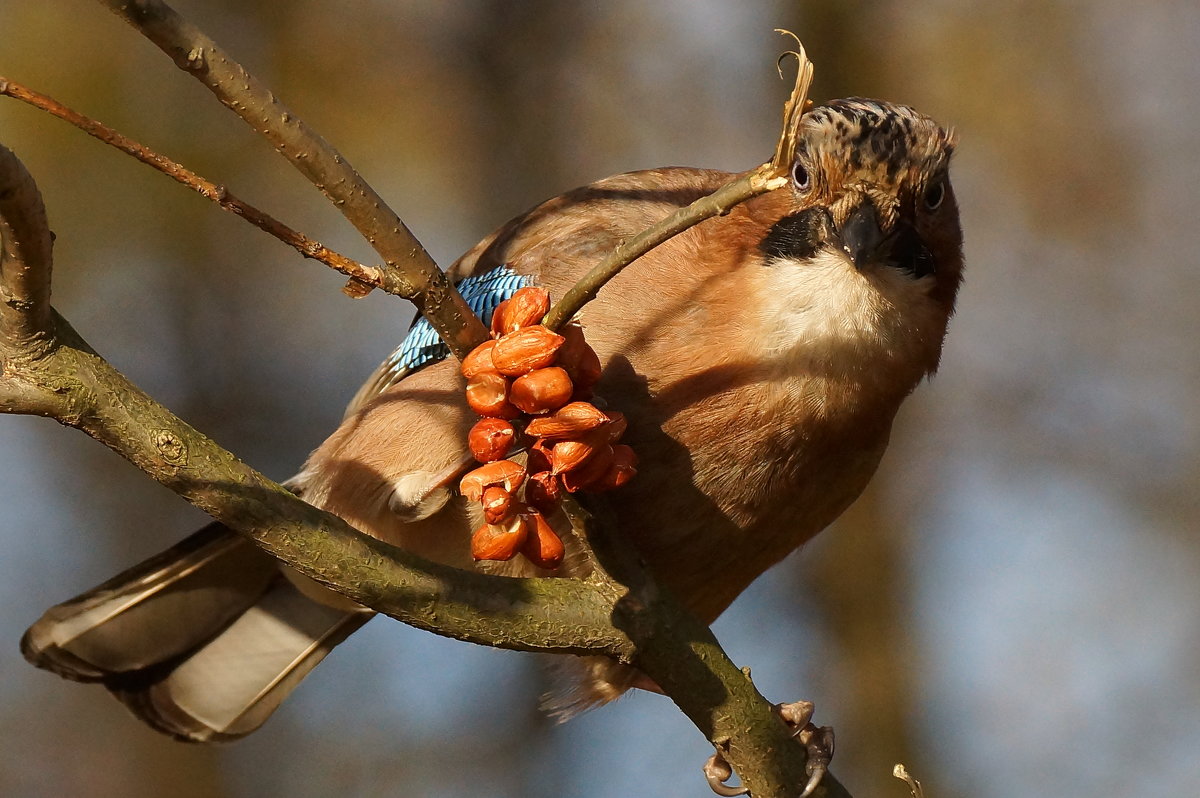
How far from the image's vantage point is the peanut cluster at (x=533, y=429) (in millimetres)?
2926

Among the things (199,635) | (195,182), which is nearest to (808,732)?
(199,635)

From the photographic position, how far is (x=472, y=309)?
418 centimetres

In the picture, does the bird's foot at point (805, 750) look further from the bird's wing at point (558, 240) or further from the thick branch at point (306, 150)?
the thick branch at point (306, 150)

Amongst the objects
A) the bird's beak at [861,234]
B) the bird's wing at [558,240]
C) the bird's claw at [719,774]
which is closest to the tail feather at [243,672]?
the bird's wing at [558,240]

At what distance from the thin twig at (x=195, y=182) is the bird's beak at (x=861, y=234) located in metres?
1.45

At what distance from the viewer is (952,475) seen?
946cm

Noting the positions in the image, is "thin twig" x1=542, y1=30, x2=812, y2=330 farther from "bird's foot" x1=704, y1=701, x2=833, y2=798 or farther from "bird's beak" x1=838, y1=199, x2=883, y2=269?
"bird's foot" x1=704, y1=701, x2=833, y2=798

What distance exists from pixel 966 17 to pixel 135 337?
6.59 m

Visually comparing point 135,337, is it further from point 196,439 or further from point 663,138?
point 196,439

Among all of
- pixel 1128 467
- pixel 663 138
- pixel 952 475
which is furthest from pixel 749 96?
pixel 1128 467

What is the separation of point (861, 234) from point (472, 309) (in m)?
1.23

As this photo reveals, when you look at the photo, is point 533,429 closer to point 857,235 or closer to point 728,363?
point 728,363

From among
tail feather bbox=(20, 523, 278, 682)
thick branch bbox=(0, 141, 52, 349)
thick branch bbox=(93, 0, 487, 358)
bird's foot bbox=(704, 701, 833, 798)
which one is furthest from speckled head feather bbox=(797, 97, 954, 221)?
tail feather bbox=(20, 523, 278, 682)

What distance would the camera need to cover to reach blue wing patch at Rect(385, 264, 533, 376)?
4316 millimetres
